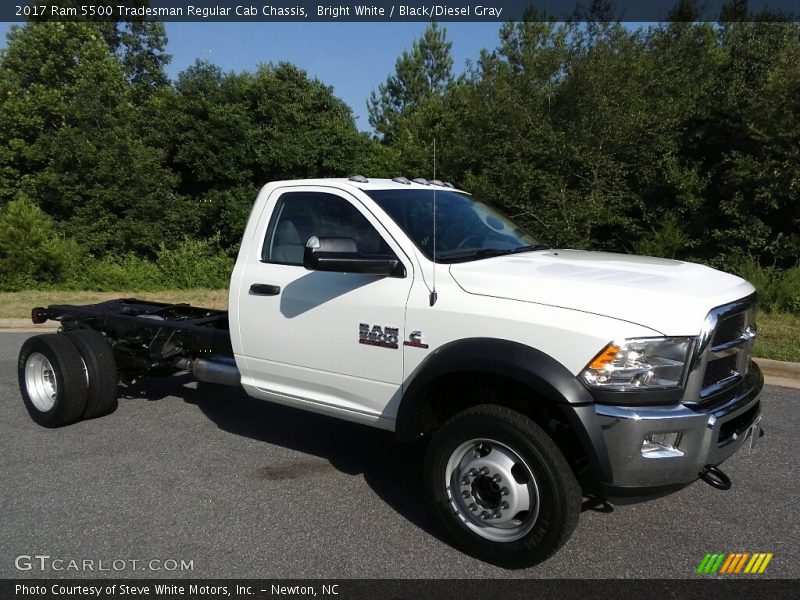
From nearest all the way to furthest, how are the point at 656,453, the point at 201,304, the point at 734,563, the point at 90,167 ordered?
the point at 656,453 < the point at 734,563 < the point at 201,304 < the point at 90,167

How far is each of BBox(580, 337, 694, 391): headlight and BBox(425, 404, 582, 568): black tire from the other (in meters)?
0.46

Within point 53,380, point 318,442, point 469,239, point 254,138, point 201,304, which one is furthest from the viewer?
point 254,138

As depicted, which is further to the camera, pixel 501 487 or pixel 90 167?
pixel 90 167

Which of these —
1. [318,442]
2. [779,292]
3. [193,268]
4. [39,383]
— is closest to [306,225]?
[318,442]

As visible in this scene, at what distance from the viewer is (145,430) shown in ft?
17.7

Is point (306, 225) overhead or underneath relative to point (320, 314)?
overhead

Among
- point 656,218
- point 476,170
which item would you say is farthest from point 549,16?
point 656,218

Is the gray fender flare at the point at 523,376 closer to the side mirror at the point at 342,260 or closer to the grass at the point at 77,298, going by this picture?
the side mirror at the point at 342,260

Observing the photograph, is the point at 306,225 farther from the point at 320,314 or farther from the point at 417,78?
the point at 417,78

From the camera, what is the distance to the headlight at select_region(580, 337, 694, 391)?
287 cm

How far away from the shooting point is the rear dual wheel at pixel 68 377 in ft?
17.3

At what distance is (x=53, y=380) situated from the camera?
219 inches

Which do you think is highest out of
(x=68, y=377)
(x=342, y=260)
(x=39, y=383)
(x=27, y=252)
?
(x=342, y=260)

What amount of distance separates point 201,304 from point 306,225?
889cm
